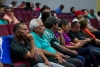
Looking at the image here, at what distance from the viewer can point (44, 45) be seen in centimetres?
280

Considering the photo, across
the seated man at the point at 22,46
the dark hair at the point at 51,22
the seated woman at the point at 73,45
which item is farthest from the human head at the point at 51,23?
the seated man at the point at 22,46

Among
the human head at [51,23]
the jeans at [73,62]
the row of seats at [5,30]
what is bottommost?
the jeans at [73,62]

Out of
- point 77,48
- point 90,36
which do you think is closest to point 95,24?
point 90,36

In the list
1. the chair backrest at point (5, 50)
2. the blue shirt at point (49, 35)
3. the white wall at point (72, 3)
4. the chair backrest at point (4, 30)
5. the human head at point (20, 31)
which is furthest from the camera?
the white wall at point (72, 3)

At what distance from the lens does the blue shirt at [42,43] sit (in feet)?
8.93

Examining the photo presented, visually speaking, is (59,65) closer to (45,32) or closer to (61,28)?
(45,32)

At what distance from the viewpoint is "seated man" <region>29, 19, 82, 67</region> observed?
2.71 m

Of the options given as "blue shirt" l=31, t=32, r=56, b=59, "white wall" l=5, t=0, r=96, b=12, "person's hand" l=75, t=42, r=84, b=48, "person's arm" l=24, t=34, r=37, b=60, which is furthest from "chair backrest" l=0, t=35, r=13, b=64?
"white wall" l=5, t=0, r=96, b=12

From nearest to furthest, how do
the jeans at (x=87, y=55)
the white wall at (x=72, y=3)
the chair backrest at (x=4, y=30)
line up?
the chair backrest at (x=4, y=30) < the jeans at (x=87, y=55) < the white wall at (x=72, y=3)

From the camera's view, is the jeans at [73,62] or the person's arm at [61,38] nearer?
the jeans at [73,62]

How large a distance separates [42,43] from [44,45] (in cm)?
4

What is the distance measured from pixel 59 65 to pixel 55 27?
0.59 meters

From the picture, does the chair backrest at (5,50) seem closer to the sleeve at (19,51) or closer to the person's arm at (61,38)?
the sleeve at (19,51)

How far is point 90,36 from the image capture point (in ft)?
13.7
